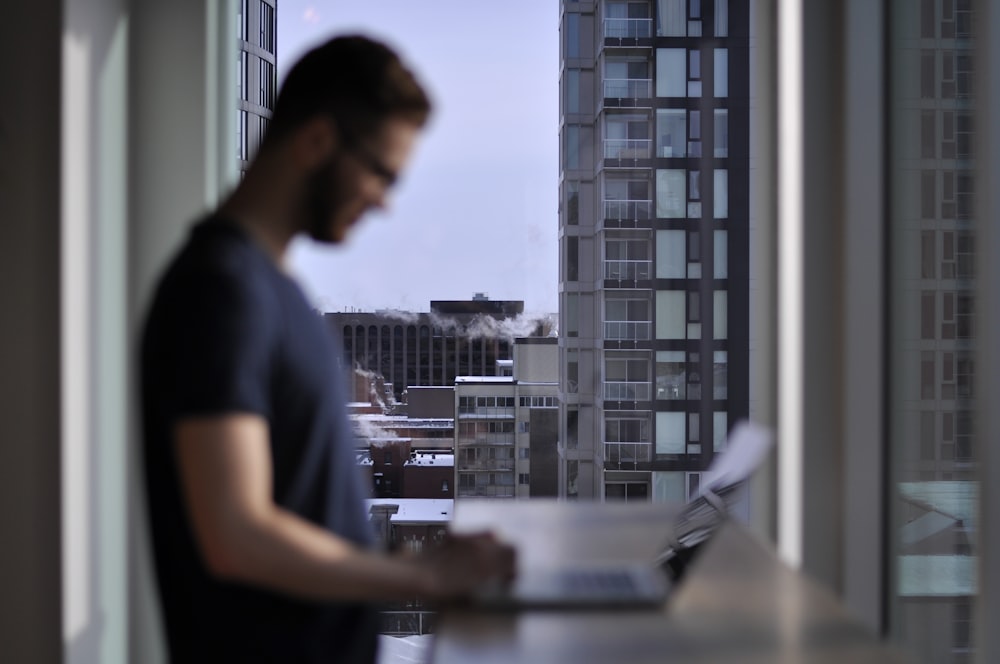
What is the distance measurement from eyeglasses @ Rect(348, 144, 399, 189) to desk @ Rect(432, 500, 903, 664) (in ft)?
1.63

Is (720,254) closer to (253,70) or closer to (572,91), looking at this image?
(572,91)

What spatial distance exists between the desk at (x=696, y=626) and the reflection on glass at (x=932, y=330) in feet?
2.04

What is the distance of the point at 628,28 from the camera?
8.23 ft

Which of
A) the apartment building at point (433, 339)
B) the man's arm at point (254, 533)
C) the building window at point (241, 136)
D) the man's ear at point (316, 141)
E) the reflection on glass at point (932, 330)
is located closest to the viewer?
the man's arm at point (254, 533)

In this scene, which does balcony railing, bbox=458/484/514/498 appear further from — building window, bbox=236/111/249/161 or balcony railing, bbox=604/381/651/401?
building window, bbox=236/111/249/161

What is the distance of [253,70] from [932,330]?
69.4 inches

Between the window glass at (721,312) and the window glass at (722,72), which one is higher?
the window glass at (722,72)

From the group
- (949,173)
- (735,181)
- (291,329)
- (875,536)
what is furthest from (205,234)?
(735,181)

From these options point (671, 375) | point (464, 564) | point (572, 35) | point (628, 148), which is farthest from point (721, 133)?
point (464, 564)

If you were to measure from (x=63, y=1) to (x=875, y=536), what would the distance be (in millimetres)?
2031

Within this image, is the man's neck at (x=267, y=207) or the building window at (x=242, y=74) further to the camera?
the building window at (x=242, y=74)

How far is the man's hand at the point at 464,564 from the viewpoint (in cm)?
99

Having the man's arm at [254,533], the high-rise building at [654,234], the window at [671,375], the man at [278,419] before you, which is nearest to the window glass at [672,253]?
the high-rise building at [654,234]

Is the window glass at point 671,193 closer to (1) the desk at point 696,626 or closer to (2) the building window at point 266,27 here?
(2) the building window at point 266,27
